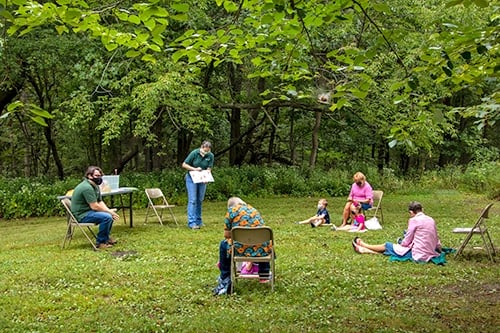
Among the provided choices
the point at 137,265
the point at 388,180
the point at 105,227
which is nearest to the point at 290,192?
the point at 388,180

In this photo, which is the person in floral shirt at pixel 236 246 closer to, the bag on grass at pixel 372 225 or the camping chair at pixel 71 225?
the camping chair at pixel 71 225

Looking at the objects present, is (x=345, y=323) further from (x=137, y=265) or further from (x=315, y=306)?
(x=137, y=265)

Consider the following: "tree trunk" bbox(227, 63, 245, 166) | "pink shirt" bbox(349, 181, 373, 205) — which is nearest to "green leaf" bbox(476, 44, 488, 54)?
"pink shirt" bbox(349, 181, 373, 205)

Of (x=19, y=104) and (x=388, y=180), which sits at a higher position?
(x=19, y=104)

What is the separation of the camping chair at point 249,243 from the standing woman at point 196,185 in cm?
438

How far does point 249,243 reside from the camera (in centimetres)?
537

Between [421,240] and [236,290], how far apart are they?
9.78 feet

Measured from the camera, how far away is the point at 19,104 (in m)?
2.88

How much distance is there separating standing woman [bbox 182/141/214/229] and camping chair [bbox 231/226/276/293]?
4384mm

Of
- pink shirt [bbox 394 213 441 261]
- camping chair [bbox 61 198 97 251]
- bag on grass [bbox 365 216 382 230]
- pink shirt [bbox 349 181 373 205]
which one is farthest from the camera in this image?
pink shirt [bbox 349 181 373 205]

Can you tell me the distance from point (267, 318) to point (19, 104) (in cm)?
290

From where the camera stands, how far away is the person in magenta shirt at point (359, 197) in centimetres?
1046

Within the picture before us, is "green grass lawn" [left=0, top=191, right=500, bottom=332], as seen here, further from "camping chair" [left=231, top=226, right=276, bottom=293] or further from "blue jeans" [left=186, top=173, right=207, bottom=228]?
"blue jeans" [left=186, top=173, right=207, bottom=228]

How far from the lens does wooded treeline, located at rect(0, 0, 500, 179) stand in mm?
4047
